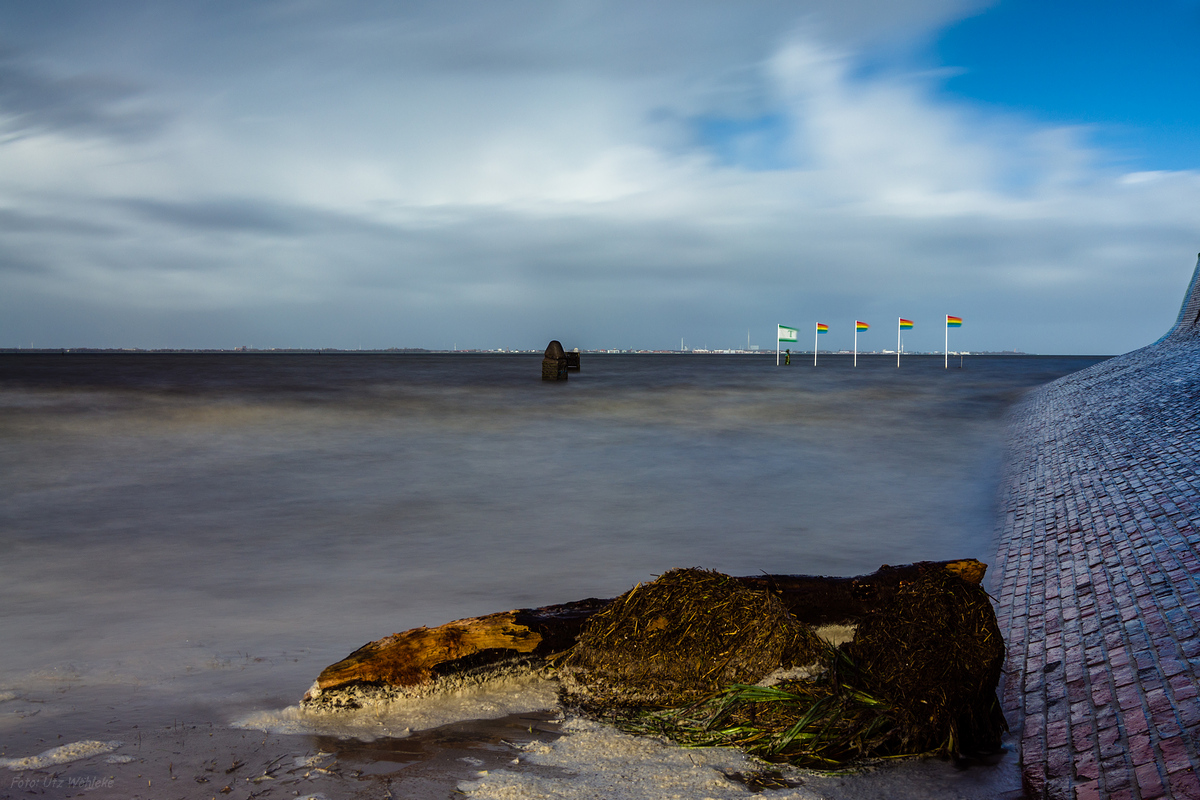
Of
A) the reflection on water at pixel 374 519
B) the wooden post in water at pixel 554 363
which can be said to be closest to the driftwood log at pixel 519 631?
the reflection on water at pixel 374 519

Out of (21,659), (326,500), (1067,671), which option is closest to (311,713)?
(21,659)

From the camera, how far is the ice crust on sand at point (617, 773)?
326 centimetres

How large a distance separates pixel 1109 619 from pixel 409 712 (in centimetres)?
423

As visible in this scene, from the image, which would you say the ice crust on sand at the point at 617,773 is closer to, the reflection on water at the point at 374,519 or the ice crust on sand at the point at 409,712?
the ice crust on sand at the point at 409,712

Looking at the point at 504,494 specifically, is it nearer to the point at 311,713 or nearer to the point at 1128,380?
the point at 311,713

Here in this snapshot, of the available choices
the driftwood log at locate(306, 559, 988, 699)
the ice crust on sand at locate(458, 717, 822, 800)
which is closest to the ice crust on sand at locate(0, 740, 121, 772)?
the driftwood log at locate(306, 559, 988, 699)

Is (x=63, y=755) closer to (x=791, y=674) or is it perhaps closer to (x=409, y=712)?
(x=409, y=712)

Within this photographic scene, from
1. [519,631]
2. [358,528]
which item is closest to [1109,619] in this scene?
[519,631]

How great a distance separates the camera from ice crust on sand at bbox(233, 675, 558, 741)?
3910 millimetres

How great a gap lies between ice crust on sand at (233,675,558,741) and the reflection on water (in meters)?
0.43

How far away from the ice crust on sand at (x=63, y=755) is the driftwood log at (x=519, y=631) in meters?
0.92

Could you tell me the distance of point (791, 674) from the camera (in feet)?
14.2

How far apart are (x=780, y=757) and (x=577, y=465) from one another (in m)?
13.6

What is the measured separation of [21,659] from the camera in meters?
5.50
